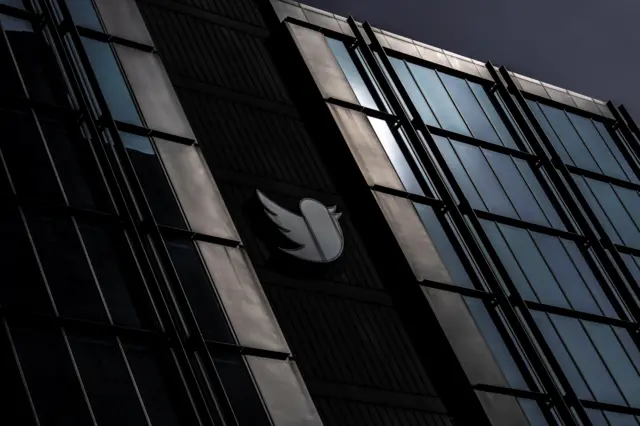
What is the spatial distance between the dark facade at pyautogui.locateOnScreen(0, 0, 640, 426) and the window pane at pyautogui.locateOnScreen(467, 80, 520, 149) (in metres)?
0.16

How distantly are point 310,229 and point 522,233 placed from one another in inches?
348

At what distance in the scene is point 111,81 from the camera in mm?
31234

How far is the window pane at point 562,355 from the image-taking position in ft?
109

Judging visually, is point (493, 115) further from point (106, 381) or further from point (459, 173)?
point (106, 381)

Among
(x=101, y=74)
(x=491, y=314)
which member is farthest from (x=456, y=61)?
(x=101, y=74)

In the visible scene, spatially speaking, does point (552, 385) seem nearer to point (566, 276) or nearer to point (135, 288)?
point (566, 276)

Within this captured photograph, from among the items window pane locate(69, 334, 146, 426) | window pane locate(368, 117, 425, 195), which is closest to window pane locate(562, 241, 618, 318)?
window pane locate(368, 117, 425, 195)

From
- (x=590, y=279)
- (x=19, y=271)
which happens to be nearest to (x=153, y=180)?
(x=19, y=271)

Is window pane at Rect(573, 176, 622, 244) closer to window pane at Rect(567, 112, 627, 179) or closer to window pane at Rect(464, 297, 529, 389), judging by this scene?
window pane at Rect(567, 112, 627, 179)

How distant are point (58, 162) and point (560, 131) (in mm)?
22951

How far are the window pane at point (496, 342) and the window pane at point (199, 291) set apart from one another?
8270mm

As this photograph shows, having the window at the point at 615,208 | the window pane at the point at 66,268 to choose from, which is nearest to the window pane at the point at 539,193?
the window at the point at 615,208

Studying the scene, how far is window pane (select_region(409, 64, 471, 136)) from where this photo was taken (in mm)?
40031

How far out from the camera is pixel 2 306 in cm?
2288
